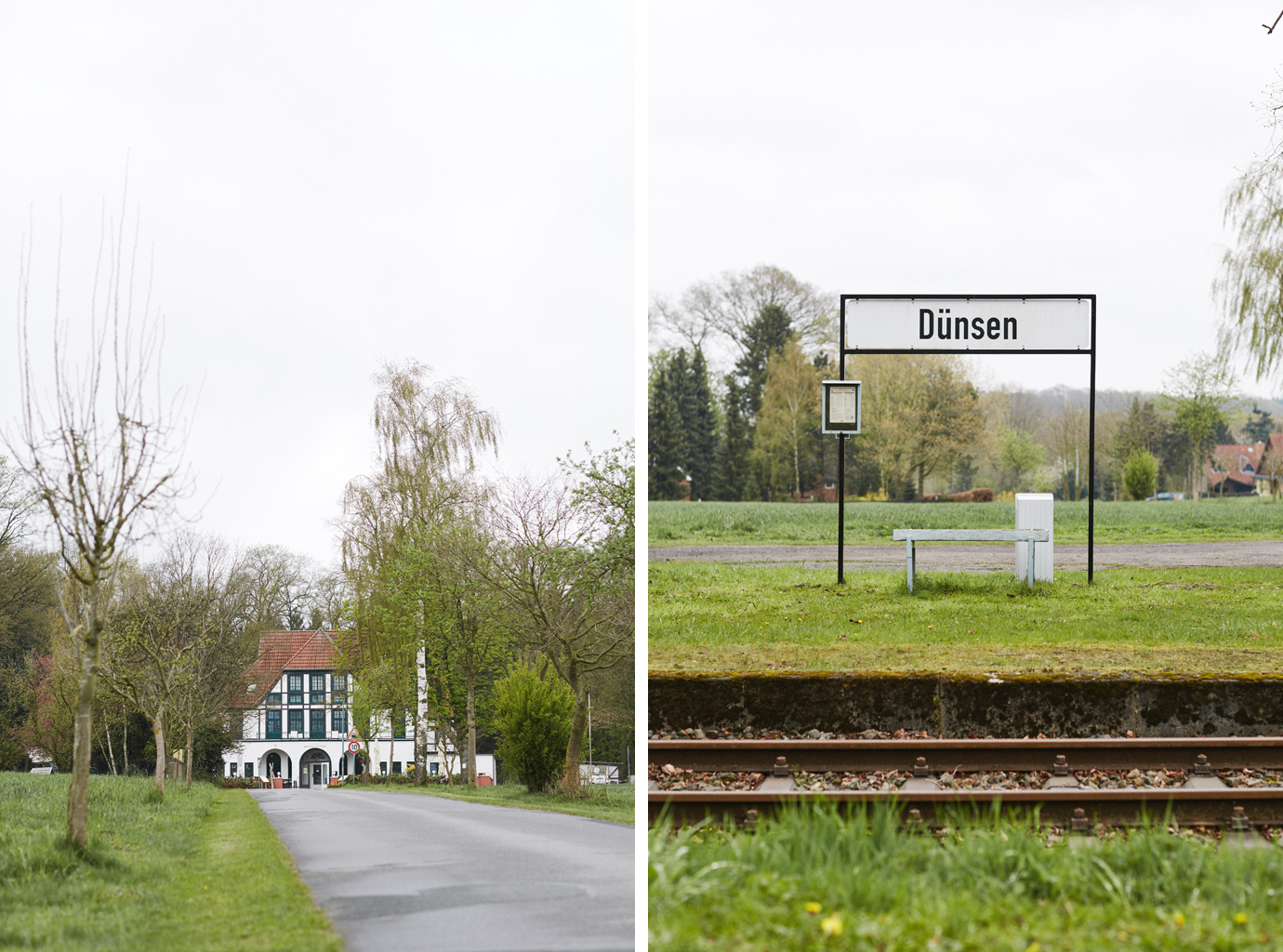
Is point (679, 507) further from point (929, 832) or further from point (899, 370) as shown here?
point (929, 832)

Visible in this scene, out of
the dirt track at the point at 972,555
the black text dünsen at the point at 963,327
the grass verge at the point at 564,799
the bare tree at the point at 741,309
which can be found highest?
the bare tree at the point at 741,309

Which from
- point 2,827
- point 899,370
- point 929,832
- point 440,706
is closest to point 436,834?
point 2,827

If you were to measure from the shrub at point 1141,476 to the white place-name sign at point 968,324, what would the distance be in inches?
620

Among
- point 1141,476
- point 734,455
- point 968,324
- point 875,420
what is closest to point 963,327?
point 968,324

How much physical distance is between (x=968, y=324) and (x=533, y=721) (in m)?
5.27

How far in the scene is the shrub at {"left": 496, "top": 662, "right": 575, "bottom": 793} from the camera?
8.46 m

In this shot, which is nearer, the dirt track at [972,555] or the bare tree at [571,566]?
the bare tree at [571,566]

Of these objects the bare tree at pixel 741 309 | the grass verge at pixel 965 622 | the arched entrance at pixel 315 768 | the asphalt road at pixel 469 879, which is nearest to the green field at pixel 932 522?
the grass verge at pixel 965 622

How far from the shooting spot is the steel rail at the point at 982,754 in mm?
4973

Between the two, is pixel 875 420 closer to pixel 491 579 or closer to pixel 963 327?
pixel 963 327

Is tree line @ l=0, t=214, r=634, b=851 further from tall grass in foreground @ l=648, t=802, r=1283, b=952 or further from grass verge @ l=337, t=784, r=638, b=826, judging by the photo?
tall grass in foreground @ l=648, t=802, r=1283, b=952

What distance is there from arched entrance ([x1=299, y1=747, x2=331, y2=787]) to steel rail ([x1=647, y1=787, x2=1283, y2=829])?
5481mm

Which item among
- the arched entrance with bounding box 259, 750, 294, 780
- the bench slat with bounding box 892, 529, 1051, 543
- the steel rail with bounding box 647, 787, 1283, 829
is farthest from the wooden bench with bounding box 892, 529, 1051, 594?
the arched entrance with bounding box 259, 750, 294, 780

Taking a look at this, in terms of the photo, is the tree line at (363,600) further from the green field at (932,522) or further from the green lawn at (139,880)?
the green field at (932,522)
